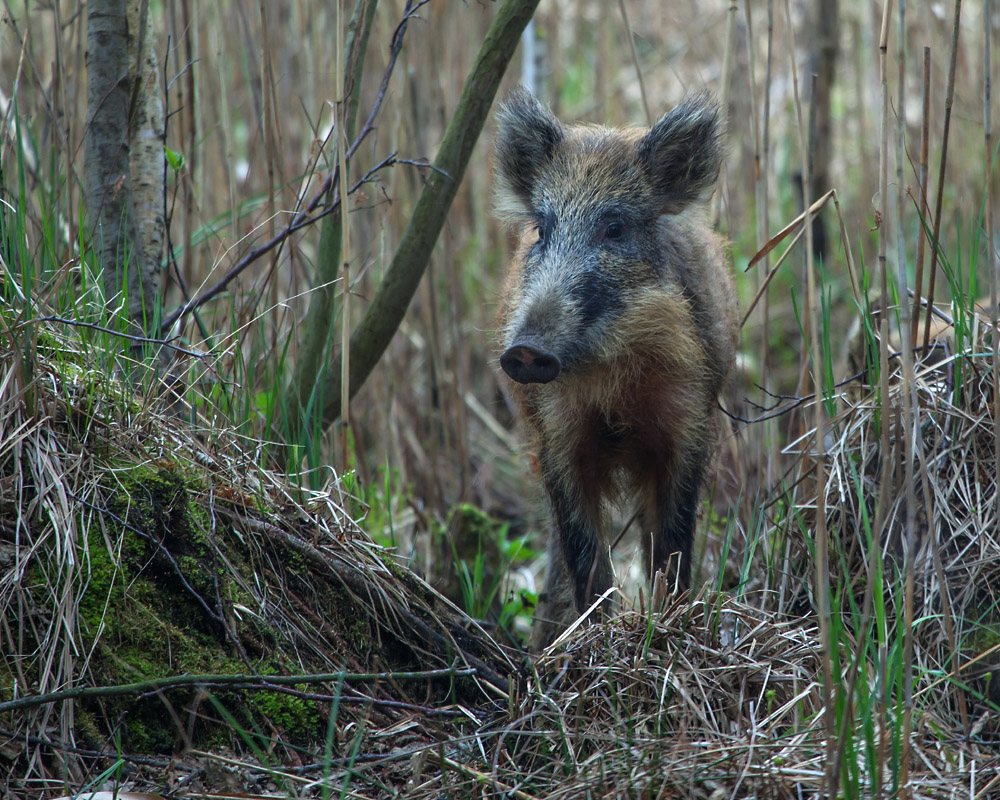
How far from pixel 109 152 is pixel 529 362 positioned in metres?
1.53

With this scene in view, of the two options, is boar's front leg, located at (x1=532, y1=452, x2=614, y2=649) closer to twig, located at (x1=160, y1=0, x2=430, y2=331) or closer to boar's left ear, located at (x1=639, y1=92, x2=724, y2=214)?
boar's left ear, located at (x1=639, y1=92, x2=724, y2=214)

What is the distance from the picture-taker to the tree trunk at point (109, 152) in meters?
3.00

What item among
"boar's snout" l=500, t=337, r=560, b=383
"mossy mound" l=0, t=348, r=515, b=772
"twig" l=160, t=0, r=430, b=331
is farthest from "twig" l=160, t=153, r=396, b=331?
"boar's snout" l=500, t=337, r=560, b=383

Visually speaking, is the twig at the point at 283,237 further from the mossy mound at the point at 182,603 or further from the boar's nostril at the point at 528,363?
the boar's nostril at the point at 528,363

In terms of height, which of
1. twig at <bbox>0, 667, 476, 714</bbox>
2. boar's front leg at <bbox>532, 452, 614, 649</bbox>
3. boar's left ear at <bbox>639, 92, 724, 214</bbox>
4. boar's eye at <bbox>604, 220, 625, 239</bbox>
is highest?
boar's left ear at <bbox>639, 92, 724, 214</bbox>

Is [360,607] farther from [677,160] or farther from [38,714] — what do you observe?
[677,160]

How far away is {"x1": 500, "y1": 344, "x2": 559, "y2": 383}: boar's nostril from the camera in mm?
2906

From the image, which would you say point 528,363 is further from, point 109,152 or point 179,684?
point 109,152

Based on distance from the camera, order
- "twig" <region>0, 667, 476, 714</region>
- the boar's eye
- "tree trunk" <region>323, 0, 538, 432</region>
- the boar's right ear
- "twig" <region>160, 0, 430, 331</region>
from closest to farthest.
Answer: "twig" <region>0, 667, 476, 714</region> → "twig" <region>160, 0, 430, 331</region> → "tree trunk" <region>323, 0, 538, 432</region> → the boar's eye → the boar's right ear

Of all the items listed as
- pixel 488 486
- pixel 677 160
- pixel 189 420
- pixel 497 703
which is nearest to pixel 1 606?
pixel 189 420

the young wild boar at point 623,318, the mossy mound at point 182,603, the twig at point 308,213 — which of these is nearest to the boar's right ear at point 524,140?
the young wild boar at point 623,318

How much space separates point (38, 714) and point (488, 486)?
4122mm

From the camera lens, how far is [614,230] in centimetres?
345

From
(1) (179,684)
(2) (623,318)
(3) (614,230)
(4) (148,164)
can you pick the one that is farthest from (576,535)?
(4) (148,164)
